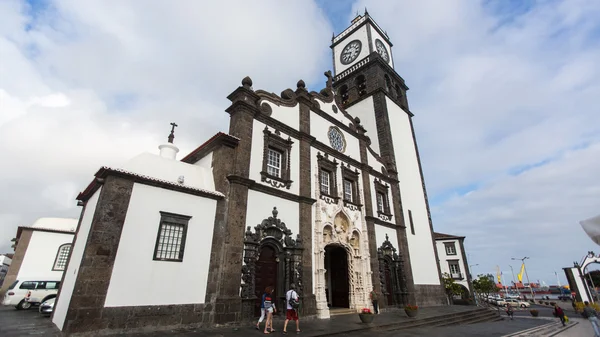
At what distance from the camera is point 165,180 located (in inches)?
395

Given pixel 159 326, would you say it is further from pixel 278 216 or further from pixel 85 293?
pixel 278 216

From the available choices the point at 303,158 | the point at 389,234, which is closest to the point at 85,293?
the point at 303,158

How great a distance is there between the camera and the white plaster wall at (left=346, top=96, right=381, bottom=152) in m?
23.4

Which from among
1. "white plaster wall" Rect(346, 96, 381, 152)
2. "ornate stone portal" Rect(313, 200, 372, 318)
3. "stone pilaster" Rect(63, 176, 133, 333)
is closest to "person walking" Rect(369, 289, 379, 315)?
"ornate stone portal" Rect(313, 200, 372, 318)

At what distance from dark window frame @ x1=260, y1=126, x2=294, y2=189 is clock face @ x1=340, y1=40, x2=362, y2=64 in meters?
18.2

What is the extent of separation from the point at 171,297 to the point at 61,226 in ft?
58.5

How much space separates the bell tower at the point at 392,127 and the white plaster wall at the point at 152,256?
13.3 metres

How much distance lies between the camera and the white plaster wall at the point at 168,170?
398 inches

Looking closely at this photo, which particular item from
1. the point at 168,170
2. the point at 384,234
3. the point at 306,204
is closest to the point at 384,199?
the point at 384,234

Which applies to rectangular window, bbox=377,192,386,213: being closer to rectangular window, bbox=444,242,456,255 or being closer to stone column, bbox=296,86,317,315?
stone column, bbox=296,86,317,315

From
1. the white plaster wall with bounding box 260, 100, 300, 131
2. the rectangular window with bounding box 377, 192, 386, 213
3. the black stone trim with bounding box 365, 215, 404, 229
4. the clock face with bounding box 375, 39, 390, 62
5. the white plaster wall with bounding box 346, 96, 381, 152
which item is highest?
the clock face with bounding box 375, 39, 390, 62

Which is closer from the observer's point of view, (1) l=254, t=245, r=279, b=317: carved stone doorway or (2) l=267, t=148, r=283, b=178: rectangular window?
(1) l=254, t=245, r=279, b=317: carved stone doorway

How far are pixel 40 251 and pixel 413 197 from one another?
1053 inches

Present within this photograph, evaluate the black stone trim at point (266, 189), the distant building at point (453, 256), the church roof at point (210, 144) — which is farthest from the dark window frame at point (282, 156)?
the distant building at point (453, 256)
